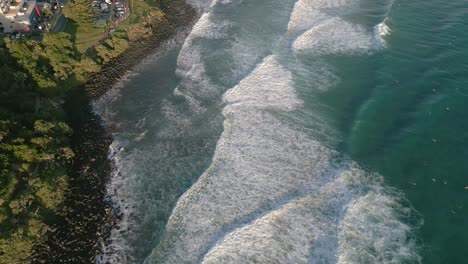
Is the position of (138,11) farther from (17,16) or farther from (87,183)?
(87,183)

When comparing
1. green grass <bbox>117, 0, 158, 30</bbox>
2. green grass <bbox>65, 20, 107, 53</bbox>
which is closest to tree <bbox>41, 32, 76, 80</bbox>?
green grass <bbox>65, 20, 107, 53</bbox>

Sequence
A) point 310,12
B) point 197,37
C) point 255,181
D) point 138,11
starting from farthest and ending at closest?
point 310,12, point 138,11, point 197,37, point 255,181

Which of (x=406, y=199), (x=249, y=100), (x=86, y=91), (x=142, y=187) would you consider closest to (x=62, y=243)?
(x=142, y=187)

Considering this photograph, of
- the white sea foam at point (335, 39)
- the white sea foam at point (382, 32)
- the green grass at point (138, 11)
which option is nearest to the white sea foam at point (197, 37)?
the green grass at point (138, 11)

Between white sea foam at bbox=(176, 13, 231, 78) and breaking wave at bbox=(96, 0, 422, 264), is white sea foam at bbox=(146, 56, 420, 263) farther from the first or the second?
white sea foam at bbox=(176, 13, 231, 78)

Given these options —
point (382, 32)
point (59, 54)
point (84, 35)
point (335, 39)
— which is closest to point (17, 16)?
point (84, 35)

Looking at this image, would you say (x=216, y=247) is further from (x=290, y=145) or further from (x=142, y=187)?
(x=290, y=145)
